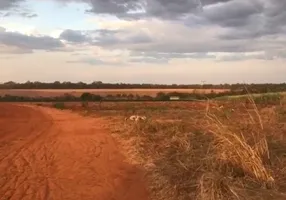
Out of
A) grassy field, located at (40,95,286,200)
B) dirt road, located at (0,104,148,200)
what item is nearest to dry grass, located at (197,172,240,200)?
grassy field, located at (40,95,286,200)

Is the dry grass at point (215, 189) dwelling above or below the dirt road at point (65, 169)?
above

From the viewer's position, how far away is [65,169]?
1200 centimetres

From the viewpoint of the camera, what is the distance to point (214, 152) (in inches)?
455

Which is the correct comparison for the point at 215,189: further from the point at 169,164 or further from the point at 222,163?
the point at 169,164

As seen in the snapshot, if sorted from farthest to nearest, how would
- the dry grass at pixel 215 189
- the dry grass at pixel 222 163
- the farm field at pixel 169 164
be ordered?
1. the farm field at pixel 169 164
2. the dry grass at pixel 222 163
3. the dry grass at pixel 215 189

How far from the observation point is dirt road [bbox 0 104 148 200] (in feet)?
31.6

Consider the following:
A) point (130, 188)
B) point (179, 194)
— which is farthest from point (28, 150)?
point (179, 194)

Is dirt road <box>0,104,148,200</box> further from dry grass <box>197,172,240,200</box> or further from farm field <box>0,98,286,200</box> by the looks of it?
dry grass <box>197,172,240,200</box>

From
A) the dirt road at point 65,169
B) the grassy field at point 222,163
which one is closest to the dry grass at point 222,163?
the grassy field at point 222,163

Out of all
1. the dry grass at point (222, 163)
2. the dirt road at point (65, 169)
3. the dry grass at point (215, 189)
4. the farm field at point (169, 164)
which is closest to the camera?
the dry grass at point (215, 189)

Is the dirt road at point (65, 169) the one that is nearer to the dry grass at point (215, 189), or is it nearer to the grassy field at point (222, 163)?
the grassy field at point (222, 163)

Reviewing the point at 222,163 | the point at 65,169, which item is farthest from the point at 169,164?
the point at 65,169

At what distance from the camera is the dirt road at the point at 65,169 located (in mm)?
9625

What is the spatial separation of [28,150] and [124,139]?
14.0 ft
